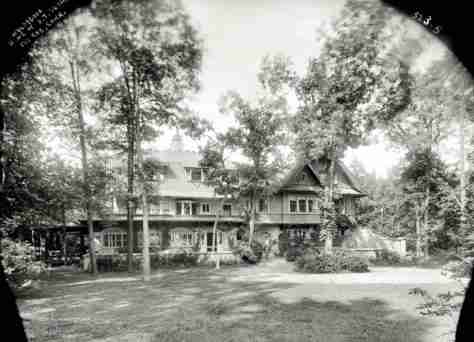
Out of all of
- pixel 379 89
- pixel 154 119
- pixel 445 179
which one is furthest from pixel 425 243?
pixel 154 119

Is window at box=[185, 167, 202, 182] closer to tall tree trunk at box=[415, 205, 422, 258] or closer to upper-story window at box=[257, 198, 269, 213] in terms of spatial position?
upper-story window at box=[257, 198, 269, 213]

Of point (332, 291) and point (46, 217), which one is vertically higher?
point (46, 217)

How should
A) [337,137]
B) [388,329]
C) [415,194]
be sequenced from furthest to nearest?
1. [415,194]
2. [337,137]
3. [388,329]

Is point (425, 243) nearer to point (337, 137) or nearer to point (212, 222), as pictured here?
point (337, 137)

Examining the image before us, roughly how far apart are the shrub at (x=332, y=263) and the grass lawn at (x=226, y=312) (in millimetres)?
4414

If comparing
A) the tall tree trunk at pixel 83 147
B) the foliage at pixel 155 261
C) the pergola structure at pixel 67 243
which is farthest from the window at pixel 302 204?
the pergola structure at pixel 67 243

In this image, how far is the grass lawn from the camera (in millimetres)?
7426

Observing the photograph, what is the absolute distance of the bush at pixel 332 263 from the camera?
1914 centimetres

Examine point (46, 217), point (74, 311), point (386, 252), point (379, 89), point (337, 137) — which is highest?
point (379, 89)

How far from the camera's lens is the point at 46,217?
11539 millimetres

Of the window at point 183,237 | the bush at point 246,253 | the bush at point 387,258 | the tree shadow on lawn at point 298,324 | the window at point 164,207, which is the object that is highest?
the window at point 164,207

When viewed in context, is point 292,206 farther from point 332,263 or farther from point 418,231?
point 332,263

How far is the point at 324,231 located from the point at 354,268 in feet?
10.2

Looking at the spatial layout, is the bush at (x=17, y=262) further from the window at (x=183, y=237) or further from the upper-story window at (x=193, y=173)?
the upper-story window at (x=193, y=173)
